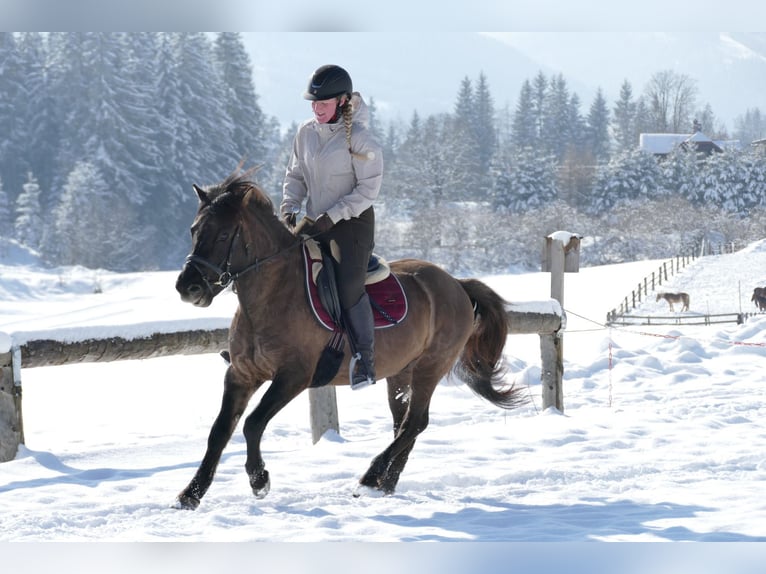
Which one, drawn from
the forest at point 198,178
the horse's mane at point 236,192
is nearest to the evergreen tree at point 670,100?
the forest at point 198,178

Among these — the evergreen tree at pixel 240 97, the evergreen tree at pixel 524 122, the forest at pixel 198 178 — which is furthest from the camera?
the evergreen tree at pixel 524 122

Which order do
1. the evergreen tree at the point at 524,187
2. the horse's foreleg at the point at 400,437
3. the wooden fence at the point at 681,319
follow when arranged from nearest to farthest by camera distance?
the horse's foreleg at the point at 400,437 → the wooden fence at the point at 681,319 → the evergreen tree at the point at 524,187

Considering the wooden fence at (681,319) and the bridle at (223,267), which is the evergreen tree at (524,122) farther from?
the bridle at (223,267)

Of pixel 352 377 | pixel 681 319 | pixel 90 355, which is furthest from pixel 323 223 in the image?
pixel 681 319

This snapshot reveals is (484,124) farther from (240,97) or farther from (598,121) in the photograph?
(240,97)

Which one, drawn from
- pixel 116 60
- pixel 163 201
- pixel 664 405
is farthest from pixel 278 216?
pixel 116 60

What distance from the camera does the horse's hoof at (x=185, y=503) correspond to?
208 inches

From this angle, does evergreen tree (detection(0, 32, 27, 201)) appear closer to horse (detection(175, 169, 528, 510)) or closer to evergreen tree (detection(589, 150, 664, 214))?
evergreen tree (detection(589, 150, 664, 214))

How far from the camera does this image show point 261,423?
5.39 m

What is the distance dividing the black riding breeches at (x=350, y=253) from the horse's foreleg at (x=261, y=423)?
1.83 ft

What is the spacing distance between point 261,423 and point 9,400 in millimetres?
2226

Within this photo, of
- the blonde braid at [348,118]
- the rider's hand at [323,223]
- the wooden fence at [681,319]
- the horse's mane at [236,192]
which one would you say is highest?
the blonde braid at [348,118]

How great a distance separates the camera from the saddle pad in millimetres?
5618

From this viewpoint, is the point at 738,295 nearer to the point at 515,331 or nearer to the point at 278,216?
the point at 515,331
